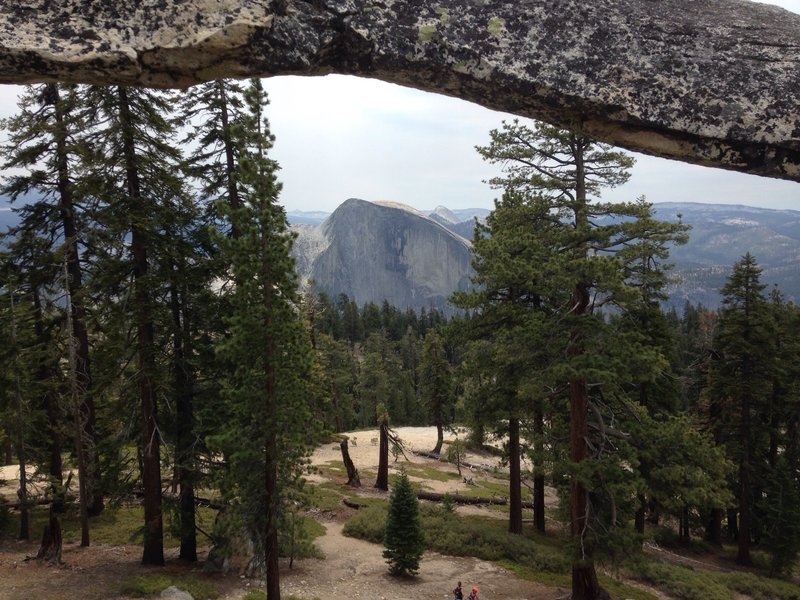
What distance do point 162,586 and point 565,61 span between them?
15.8 m

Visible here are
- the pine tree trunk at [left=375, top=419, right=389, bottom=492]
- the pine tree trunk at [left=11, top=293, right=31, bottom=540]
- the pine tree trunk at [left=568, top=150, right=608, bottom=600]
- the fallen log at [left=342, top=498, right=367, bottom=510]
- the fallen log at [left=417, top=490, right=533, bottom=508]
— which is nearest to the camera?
the pine tree trunk at [left=568, top=150, right=608, bottom=600]

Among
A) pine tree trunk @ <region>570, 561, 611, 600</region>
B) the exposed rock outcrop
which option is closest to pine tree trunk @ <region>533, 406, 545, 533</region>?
pine tree trunk @ <region>570, 561, 611, 600</region>

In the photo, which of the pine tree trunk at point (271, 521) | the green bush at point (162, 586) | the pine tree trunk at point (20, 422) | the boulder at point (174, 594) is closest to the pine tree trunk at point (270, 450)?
the pine tree trunk at point (271, 521)

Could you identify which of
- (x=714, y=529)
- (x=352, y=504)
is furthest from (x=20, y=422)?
(x=714, y=529)

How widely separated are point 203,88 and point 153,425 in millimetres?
10326

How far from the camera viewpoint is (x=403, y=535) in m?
18.3

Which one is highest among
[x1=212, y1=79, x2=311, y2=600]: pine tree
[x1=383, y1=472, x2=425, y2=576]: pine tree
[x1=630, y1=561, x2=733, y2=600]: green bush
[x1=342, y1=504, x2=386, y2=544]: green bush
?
[x1=212, y1=79, x2=311, y2=600]: pine tree

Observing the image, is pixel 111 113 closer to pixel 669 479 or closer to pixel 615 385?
pixel 615 385

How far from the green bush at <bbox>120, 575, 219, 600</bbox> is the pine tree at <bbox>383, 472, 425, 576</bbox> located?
5.86m

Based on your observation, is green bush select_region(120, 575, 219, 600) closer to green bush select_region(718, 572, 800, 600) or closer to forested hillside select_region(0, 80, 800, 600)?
forested hillside select_region(0, 80, 800, 600)

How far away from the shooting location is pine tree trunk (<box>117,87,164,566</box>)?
15.1 meters

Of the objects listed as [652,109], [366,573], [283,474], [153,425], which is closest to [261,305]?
[283,474]

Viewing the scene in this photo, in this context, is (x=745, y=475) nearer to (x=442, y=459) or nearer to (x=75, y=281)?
(x=442, y=459)

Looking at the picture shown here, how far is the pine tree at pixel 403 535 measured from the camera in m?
18.0
